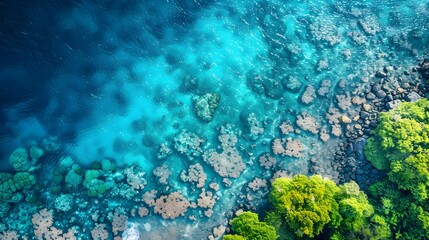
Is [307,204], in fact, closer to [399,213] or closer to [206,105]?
[399,213]

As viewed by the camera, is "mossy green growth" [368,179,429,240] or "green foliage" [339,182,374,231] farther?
"mossy green growth" [368,179,429,240]

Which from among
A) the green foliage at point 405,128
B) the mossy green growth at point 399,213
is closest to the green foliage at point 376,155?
the green foliage at point 405,128

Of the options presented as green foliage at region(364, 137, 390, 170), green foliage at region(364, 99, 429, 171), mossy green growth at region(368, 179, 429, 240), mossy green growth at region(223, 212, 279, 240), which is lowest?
mossy green growth at region(223, 212, 279, 240)

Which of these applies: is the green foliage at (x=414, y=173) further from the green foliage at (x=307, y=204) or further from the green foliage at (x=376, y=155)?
the green foliage at (x=307, y=204)

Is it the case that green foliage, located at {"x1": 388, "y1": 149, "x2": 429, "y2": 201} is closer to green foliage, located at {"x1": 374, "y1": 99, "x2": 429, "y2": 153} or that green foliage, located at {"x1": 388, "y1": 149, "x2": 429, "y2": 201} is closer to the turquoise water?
green foliage, located at {"x1": 374, "y1": 99, "x2": 429, "y2": 153}

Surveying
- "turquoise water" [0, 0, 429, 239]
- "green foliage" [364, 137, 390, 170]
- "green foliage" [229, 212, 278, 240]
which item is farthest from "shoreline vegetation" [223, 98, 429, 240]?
"turquoise water" [0, 0, 429, 239]

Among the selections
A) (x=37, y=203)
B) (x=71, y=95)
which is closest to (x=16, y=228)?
(x=37, y=203)

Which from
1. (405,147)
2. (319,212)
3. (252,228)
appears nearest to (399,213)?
(405,147)
